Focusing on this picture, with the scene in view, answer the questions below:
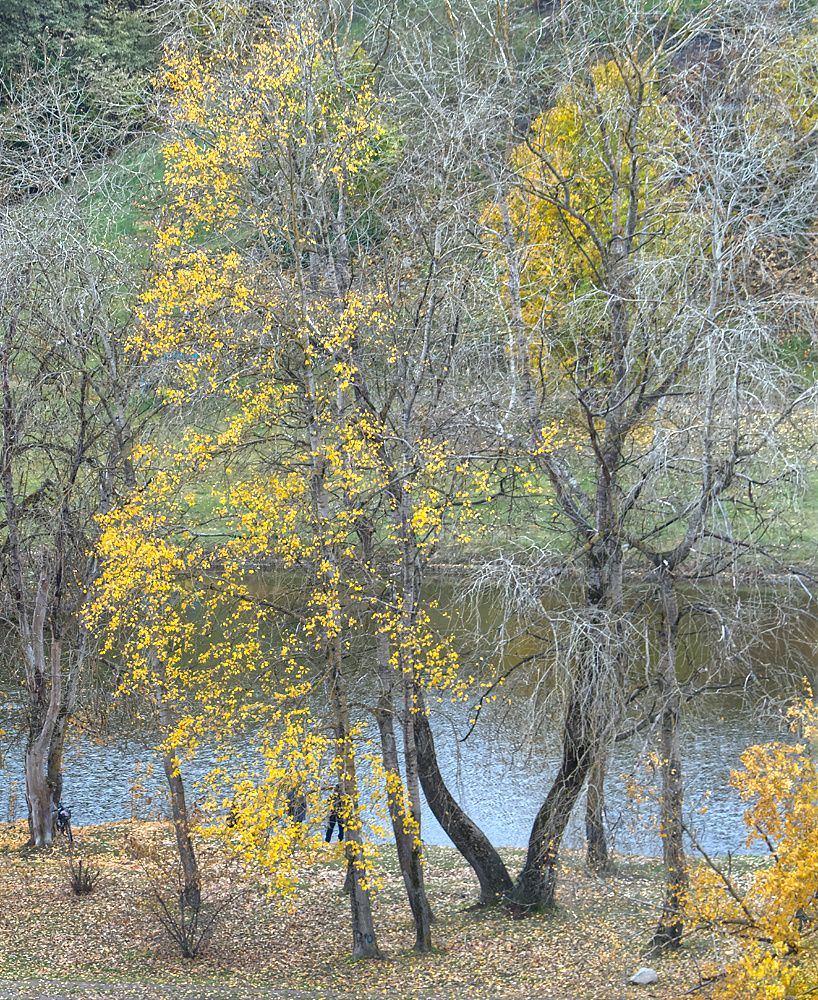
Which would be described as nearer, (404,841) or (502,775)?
(404,841)

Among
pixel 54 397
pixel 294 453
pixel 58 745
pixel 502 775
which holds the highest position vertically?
pixel 54 397

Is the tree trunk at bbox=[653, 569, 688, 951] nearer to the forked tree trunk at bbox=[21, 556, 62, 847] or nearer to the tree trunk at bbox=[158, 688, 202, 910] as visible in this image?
the tree trunk at bbox=[158, 688, 202, 910]

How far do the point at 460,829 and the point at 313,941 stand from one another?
7.82ft

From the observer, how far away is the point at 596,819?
1118cm

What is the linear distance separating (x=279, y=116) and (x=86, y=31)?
28.8 metres

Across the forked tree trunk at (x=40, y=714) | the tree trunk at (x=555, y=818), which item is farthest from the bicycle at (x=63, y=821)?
the tree trunk at (x=555, y=818)

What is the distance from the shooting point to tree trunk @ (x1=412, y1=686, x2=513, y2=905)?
13.6 meters

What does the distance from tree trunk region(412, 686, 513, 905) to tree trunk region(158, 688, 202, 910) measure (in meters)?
3.15

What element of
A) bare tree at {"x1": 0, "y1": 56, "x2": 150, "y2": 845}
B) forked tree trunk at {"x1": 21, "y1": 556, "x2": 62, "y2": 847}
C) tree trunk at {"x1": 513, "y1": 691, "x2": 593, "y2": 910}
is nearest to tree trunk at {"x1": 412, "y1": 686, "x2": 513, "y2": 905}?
tree trunk at {"x1": 513, "y1": 691, "x2": 593, "y2": 910}

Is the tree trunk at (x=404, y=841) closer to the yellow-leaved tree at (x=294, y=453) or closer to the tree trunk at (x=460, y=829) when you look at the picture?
the yellow-leaved tree at (x=294, y=453)

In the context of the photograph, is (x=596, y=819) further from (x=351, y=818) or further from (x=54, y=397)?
(x=54, y=397)

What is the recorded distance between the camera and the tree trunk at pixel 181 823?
1248cm

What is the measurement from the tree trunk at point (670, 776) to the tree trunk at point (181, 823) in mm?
5706

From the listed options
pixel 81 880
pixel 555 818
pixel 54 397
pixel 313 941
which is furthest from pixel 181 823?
pixel 54 397
